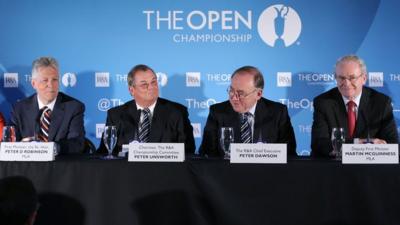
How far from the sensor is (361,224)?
244 centimetres

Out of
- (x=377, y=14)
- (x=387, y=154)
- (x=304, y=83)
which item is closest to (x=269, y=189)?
(x=387, y=154)

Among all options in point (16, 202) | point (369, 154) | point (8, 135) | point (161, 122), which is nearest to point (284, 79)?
point (161, 122)

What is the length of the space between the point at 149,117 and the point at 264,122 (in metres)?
0.90

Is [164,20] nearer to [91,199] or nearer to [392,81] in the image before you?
[392,81]

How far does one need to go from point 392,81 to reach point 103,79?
2838 millimetres

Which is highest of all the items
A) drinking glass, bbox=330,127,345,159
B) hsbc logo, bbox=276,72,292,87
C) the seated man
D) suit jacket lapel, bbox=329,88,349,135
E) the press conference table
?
hsbc logo, bbox=276,72,292,87

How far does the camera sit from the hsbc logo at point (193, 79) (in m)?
5.18

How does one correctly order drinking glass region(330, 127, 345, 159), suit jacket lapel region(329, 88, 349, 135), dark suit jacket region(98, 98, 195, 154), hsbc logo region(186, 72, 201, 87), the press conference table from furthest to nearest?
hsbc logo region(186, 72, 201, 87)
dark suit jacket region(98, 98, 195, 154)
suit jacket lapel region(329, 88, 349, 135)
drinking glass region(330, 127, 345, 159)
the press conference table

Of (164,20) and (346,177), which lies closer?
(346,177)

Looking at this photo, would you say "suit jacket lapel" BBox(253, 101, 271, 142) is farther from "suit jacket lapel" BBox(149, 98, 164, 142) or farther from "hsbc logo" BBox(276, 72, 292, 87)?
"hsbc logo" BBox(276, 72, 292, 87)

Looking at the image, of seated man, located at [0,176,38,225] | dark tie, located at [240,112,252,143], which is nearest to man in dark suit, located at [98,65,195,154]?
dark tie, located at [240,112,252,143]

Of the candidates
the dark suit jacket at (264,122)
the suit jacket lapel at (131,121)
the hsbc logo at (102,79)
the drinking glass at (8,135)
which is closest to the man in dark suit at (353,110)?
the dark suit jacket at (264,122)

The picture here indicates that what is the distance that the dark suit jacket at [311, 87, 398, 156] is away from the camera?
3.72 meters

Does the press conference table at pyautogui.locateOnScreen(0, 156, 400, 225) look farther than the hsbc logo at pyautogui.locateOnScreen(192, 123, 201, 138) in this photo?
No
